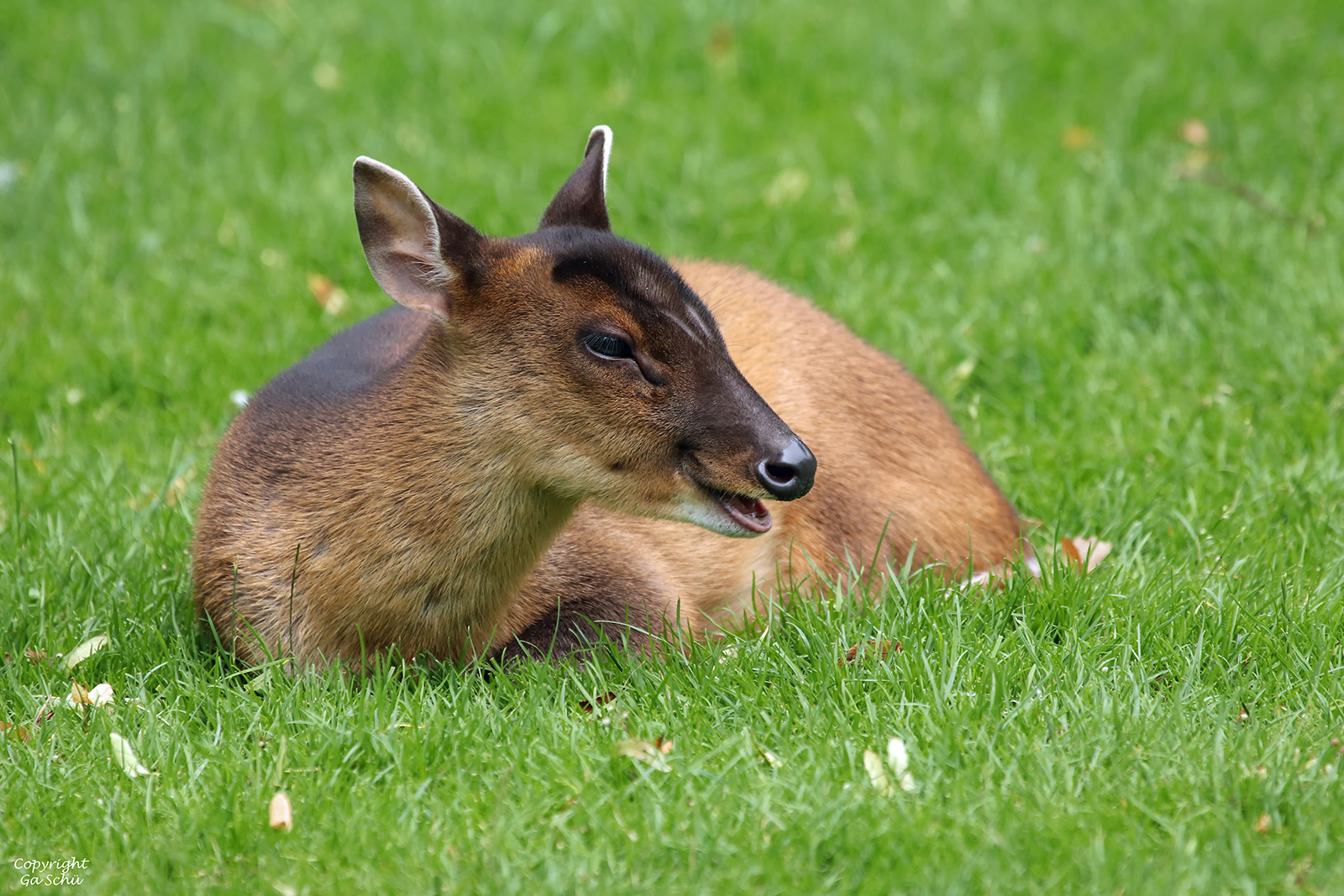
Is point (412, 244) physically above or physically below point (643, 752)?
above

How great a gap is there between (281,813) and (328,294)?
3.68 m

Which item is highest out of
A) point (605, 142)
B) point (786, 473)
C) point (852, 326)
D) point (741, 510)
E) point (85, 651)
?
point (605, 142)

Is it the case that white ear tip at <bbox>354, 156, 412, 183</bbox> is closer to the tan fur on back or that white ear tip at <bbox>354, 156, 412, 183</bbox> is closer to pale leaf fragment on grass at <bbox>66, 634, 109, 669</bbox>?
the tan fur on back

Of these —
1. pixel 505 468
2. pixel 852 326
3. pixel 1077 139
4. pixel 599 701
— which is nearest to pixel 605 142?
pixel 505 468

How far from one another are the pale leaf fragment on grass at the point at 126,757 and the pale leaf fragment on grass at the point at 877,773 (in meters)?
1.69

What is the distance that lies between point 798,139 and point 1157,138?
1808 millimetres

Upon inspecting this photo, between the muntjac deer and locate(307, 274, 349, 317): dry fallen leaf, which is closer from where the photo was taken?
the muntjac deer

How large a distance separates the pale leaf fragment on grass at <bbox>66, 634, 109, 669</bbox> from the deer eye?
5.48 feet

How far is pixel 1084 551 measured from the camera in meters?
4.74

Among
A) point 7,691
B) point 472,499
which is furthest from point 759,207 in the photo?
point 7,691

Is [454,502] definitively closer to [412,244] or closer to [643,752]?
[412,244]

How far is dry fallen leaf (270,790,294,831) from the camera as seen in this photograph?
3342mm

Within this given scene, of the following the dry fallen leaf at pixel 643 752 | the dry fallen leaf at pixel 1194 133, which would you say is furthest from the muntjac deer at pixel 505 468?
the dry fallen leaf at pixel 1194 133

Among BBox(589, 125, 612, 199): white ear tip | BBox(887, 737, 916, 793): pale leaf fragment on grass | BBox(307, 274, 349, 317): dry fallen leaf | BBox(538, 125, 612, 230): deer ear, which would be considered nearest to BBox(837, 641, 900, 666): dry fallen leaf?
BBox(887, 737, 916, 793): pale leaf fragment on grass
